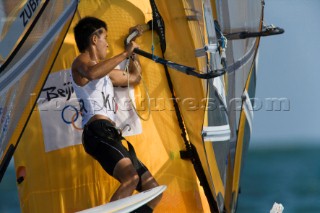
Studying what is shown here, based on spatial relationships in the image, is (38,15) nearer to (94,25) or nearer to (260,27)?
(94,25)

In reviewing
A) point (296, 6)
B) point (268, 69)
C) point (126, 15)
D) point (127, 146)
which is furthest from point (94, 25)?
point (268, 69)

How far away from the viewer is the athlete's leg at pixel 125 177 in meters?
5.99

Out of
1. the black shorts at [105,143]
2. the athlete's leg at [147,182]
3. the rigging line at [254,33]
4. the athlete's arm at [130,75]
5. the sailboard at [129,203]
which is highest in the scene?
the rigging line at [254,33]

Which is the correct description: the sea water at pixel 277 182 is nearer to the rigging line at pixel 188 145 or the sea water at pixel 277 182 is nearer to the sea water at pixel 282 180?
the sea water at pixel 282 180

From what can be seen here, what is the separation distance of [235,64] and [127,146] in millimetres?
930

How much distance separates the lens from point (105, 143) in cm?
603

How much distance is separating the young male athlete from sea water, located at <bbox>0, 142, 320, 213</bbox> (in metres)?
2.80

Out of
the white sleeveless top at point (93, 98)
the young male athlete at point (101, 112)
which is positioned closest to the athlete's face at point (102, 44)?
the young male athlete at point (101, 112)

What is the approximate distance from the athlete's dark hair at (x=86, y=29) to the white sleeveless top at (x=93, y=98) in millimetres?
241

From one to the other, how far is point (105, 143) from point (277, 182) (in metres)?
4.99

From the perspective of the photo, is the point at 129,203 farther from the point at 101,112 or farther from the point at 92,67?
the point at 92,67

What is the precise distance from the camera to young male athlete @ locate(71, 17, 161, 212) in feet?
19.7

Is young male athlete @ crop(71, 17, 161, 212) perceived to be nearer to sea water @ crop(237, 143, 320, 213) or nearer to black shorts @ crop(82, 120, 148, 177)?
black shorts @ crop(82, 120, 148, 177)

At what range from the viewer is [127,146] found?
6.42 meters
